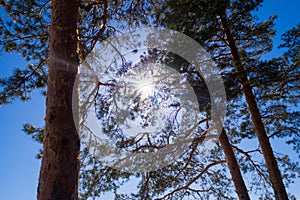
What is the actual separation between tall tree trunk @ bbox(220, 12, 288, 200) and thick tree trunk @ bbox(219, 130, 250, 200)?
25.7 inches

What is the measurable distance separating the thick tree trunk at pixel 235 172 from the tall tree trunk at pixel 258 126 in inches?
25.7

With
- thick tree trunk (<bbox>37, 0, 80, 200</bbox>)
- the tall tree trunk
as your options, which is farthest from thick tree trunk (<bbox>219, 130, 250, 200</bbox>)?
thick tree trunk (<bbox>37, 0, 80, 200</bbox>)

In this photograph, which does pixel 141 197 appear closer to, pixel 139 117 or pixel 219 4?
pixel 139 117

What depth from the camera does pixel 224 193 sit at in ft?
19.4

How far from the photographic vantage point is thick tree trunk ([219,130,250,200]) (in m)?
5.02

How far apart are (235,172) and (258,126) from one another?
3.42 ft

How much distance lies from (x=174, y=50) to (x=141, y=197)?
9.90 feet

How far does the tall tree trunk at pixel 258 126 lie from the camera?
444 centimetres

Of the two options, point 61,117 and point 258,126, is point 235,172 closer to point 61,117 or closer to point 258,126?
point 258,126

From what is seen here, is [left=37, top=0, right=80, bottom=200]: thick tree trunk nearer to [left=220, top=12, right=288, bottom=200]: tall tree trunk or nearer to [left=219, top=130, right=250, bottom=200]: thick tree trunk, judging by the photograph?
[left=220, top=12, right=288, bottom=200]: tall tree trunk

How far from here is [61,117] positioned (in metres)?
2.55

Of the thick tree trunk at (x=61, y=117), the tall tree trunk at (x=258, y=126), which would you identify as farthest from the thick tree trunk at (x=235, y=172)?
the thick tree trunk at (x=61, y=117)

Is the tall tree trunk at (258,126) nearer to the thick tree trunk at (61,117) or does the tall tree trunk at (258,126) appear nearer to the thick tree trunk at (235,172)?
the thick tree trunk at (235,172)

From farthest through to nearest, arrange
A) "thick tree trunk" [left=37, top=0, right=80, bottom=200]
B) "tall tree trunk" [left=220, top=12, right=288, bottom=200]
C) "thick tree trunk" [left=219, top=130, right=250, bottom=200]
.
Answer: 1. "thick tree trunk" [left=219, top=130, right=250, bottom=200]
2. "tall tree trunk" [left=220, top=12, right=288, bottom=200]
3. "thick tree trunk" [left=37, top=0, right=80, bottom=200]
